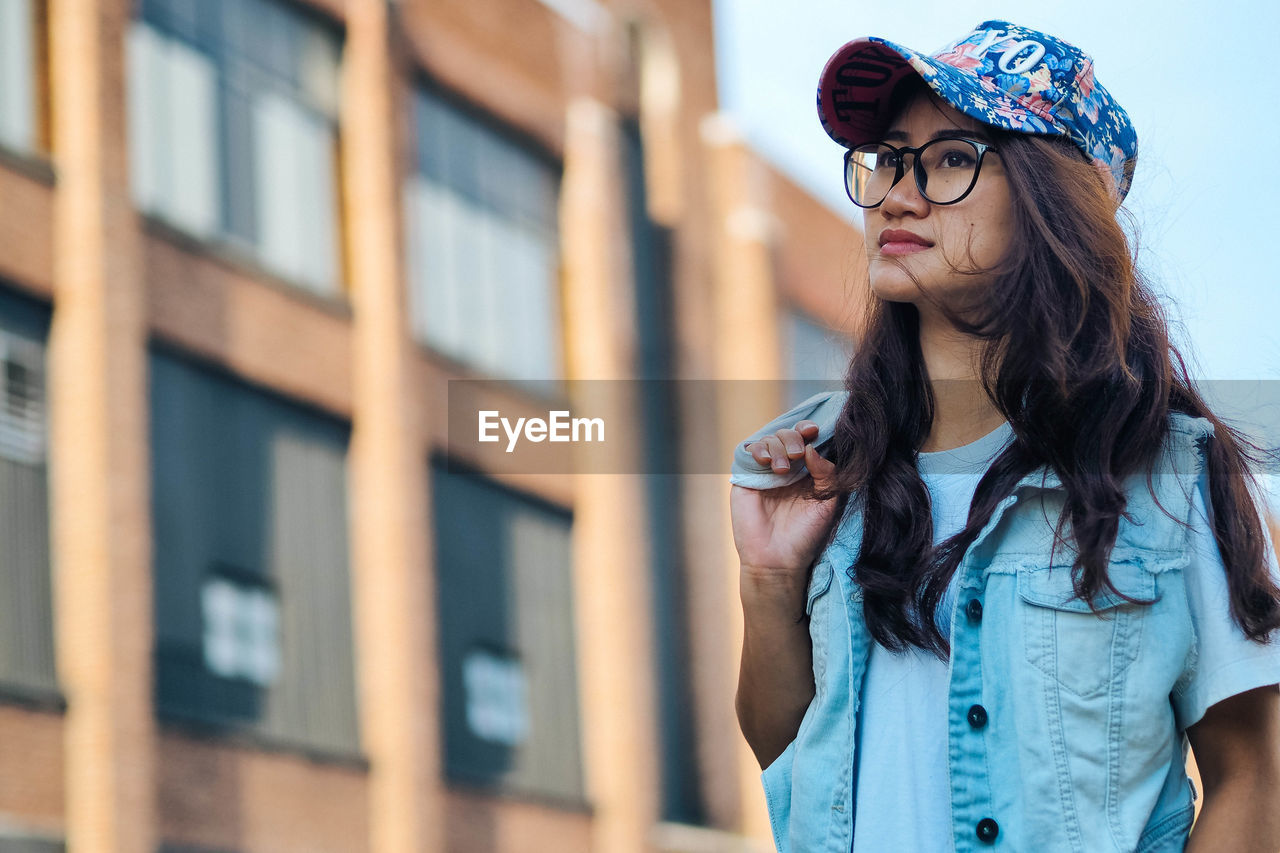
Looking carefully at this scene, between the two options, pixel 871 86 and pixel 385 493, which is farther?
pixel 385 493

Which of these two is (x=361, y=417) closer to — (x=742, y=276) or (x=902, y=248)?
(x=742, y=276)

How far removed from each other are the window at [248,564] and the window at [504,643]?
3.84ft

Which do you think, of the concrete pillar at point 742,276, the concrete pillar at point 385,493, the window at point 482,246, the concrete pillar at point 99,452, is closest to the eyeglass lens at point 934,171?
the concrete pillar at point 99,452

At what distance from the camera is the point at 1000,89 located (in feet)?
5.92

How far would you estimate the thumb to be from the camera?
1.88m

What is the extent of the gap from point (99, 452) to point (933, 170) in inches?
373

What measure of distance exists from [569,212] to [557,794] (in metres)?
5.73

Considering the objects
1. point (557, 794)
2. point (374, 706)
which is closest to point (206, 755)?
point (374, 706)

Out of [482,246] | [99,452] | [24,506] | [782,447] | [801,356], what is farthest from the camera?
[801,356]

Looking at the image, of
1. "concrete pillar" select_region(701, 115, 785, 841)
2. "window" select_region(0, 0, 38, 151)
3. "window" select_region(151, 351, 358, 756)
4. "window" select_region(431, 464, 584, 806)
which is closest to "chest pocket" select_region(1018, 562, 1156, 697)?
"window" select_region(151, 351, 358, 756)

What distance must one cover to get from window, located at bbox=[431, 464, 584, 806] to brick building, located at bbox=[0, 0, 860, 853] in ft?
0.12

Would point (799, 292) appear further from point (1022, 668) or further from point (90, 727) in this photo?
point (1022, 668)

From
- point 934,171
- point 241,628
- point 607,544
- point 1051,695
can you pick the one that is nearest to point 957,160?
point 934,171

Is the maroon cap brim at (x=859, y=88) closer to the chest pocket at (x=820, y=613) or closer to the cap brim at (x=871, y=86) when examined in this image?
the cap brim at (x=871, y=86)
